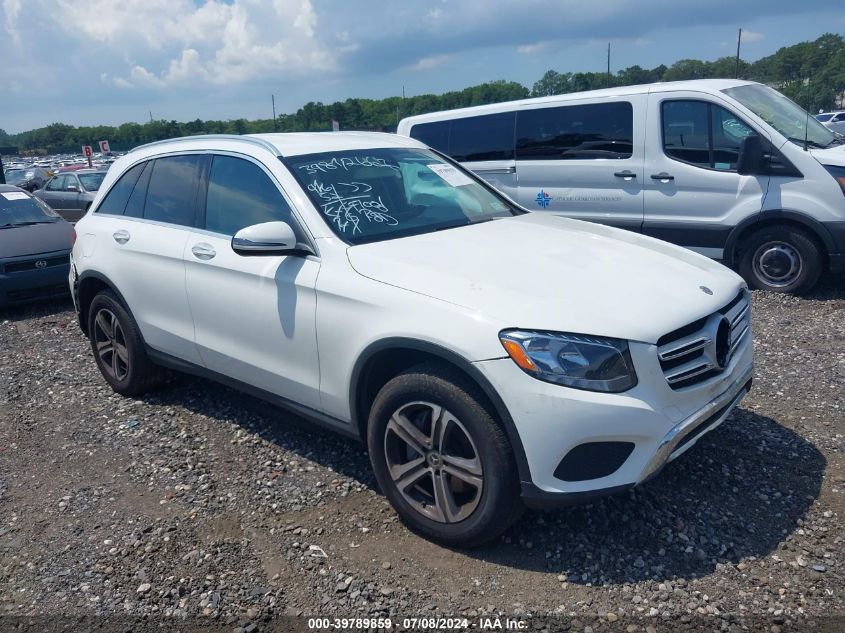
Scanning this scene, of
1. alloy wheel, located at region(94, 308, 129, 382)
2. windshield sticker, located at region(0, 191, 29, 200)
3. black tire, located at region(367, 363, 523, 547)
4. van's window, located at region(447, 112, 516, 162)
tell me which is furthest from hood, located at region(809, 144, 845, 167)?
windshield sticker, located at region(0, 191, 29, 200)

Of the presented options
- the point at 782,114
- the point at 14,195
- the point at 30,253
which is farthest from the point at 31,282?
Answer: the point at 782,114

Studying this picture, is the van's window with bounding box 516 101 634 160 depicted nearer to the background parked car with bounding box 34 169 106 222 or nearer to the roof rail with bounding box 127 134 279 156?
the roof rail with bounding box 127 134 279 156

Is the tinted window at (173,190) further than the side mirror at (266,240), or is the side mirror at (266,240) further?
the tinted window at (173,190)

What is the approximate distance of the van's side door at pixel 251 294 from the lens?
12.0 feet

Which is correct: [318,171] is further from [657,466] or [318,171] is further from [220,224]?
[657,466]

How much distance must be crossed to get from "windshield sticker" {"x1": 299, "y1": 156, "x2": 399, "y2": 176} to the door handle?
741mm

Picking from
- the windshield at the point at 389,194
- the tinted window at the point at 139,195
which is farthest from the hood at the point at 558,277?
the tinted window at the point at 139,195

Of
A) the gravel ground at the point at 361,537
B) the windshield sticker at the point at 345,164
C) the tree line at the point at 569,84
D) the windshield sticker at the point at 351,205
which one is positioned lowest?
the gravel ground at the point at 361,537

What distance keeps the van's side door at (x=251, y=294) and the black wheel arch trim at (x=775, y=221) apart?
5046 millimetres

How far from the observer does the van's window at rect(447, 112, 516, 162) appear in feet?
28.2

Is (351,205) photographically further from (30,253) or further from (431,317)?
(30,253)

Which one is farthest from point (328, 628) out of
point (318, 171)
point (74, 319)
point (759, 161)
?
point (74, 319)

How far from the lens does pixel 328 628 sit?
285cm

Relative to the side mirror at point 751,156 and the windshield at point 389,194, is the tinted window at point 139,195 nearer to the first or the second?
the windshield at point 389,194
